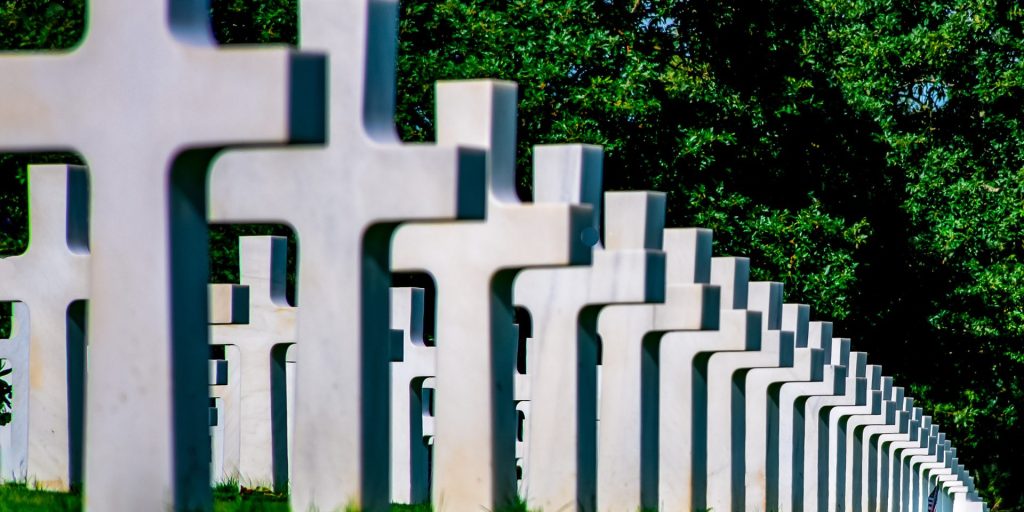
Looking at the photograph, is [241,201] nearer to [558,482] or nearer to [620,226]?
[558,482]

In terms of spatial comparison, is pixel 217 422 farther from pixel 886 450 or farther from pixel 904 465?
pixel 904 465

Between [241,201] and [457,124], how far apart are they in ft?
2.77

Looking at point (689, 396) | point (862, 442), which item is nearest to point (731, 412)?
point (689, 396)

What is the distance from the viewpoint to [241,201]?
5.42m

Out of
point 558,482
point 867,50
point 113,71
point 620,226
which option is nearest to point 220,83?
point 113,71

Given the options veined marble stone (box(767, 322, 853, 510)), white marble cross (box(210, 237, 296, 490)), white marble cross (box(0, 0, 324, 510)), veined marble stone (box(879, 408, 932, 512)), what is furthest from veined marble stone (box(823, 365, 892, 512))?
white marble cross (box(0, 0, 324, 510))

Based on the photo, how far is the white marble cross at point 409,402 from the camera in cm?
1184

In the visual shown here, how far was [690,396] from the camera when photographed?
9.85m

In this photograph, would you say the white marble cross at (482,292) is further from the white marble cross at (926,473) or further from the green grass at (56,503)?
the white marble cross at (926,473)

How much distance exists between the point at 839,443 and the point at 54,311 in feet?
35.3

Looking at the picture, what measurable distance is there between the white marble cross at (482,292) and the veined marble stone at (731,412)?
15.0 ft

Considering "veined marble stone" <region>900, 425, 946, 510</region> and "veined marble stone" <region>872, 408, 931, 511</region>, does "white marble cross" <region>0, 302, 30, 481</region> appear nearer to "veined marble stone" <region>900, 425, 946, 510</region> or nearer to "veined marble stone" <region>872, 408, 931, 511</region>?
"veined marble stone" <region>872, 408, 931, 511</region>

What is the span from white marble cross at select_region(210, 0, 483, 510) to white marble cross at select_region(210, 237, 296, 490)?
4.87 m

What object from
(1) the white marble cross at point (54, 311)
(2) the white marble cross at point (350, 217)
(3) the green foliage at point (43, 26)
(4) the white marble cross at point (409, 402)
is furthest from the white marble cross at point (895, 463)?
(2) the white marble cross at point (350, 217)
